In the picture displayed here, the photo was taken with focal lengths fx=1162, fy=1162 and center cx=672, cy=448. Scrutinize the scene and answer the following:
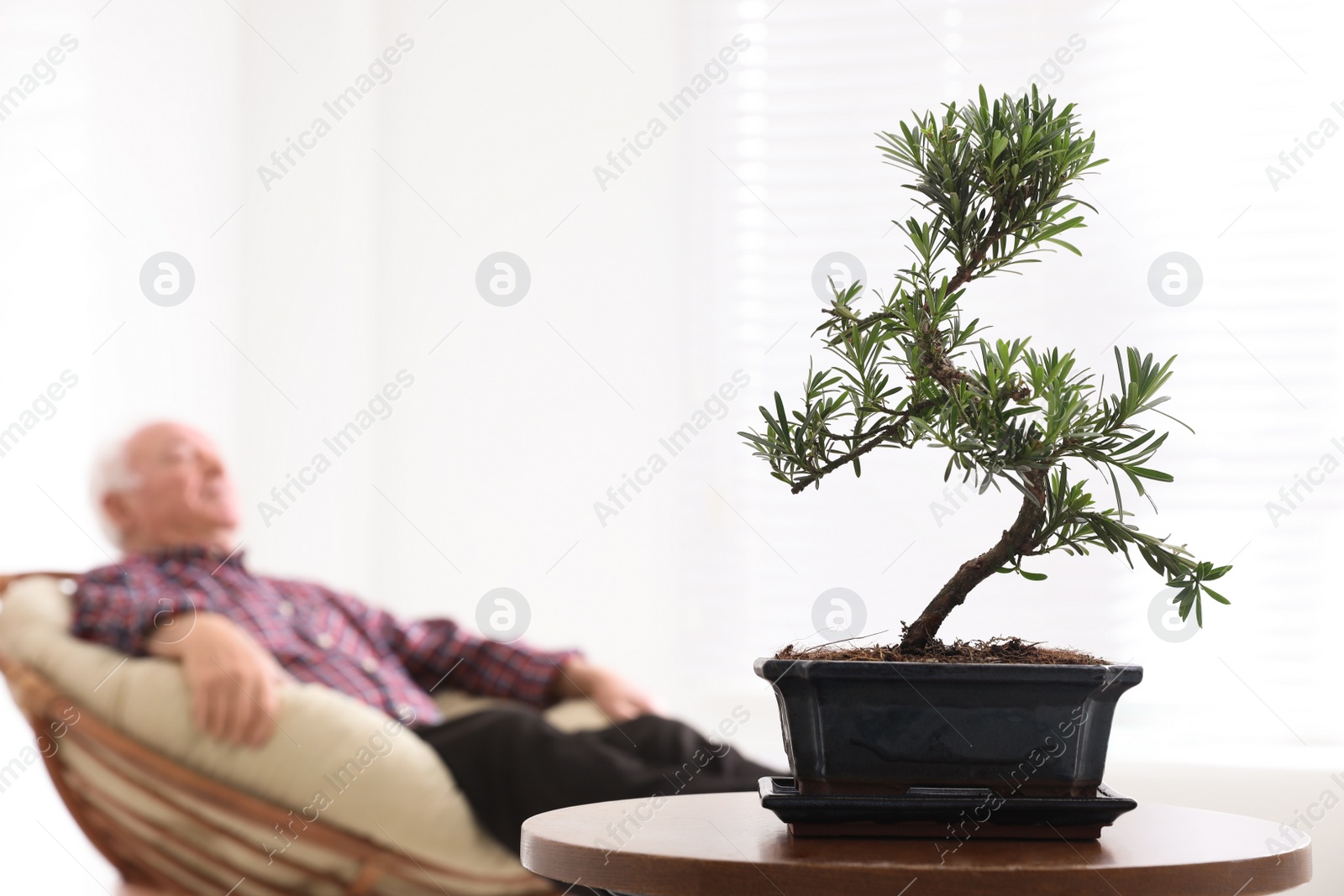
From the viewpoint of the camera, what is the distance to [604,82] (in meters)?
3.00

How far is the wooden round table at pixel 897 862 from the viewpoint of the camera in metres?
0.67

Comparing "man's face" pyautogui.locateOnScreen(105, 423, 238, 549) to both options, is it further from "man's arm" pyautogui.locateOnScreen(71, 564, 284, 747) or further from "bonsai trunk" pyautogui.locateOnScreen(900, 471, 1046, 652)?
"bonsai trunk" pyautogui.locateOnScreen(900, 471, 1046, 652)

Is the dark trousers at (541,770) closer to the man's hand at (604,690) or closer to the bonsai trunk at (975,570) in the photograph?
the man's hand at (604,690)

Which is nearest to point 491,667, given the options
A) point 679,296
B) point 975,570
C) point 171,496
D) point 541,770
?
point 541,770

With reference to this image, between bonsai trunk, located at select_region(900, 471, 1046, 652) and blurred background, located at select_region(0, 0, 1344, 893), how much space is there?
71.8 inches

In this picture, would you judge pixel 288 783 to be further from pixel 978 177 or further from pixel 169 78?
pixel 169 78

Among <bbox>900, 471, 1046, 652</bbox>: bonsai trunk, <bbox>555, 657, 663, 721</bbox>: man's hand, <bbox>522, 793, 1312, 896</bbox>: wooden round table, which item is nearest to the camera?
<bbox>522, 793, 1312, 896</bbox>: wooden round table

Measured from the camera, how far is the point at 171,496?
7.23ft

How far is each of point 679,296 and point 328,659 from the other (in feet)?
4.38

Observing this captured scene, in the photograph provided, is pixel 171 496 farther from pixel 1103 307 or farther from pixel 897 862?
pixel 1103 307

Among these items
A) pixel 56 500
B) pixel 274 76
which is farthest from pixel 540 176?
pixel 56 500

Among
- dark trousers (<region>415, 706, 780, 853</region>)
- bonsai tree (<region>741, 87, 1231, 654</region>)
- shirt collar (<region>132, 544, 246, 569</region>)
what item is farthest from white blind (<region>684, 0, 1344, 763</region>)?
bonsai tree (<region>741, 87, 1231, 654</region>)

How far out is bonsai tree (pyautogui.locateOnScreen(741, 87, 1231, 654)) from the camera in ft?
2.52

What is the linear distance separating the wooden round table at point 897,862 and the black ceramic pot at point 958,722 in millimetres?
42
